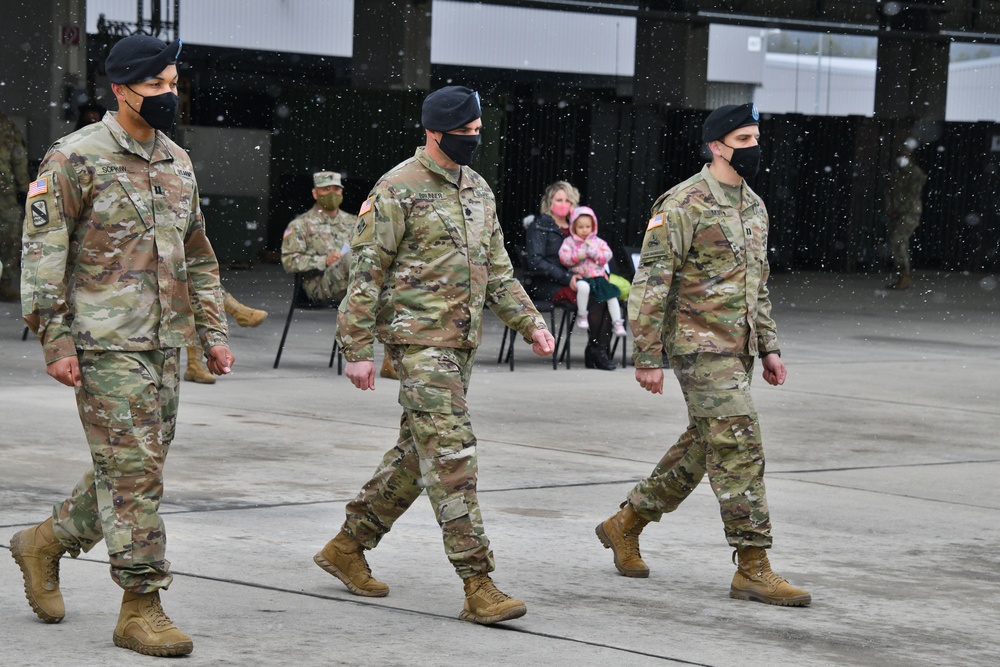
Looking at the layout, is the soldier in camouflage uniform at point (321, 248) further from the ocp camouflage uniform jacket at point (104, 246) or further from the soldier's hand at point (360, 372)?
the ocp camouflage uniform jacket at point (104, 246)

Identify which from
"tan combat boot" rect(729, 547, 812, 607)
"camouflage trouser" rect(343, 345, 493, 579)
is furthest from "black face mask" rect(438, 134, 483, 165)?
"tan combat boot" rect(729, 547, 812, 607)

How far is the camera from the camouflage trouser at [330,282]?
11.7 meters

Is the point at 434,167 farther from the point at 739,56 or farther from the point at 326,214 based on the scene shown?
the point at 739,56

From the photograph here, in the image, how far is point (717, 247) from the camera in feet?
19.0

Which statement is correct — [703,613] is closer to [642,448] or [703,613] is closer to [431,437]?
[431,437]

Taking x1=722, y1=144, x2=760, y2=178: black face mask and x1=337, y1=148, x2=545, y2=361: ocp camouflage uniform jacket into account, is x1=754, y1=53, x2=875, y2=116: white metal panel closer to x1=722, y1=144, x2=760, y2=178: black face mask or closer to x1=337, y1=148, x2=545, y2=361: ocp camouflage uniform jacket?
x1=722, y1=144, x2=760, y2=178: black face mask

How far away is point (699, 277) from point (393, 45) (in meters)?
22.1

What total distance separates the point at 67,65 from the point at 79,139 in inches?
791

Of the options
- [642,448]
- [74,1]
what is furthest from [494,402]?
[74,1]

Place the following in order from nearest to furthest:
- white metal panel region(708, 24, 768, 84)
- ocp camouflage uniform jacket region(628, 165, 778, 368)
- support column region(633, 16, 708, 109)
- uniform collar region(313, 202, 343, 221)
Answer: ocp camouflage uniform jacket region(628, 165, 778, 368) < uniform collar region(313, 202, 343, 221) < support column region(633, 16, 708, 109) < white metal panel region(708, 24, 768, 84)

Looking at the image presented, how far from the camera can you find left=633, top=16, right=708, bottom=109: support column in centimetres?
2969

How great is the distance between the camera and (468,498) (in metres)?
5.12

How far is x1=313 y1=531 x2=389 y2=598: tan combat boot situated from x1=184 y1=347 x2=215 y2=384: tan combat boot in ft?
18.9

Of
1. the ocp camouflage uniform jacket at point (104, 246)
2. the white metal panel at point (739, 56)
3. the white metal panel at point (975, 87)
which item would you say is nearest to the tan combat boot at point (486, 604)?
the ocp camouflage uniform jacket at point (104, 246)
